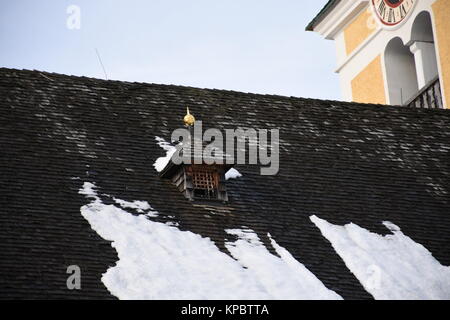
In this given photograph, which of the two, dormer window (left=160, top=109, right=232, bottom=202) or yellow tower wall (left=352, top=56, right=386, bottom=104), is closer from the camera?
dormer window (left=160, top=109, right=232, bottom=202)

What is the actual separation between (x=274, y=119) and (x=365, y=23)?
20.1 ft

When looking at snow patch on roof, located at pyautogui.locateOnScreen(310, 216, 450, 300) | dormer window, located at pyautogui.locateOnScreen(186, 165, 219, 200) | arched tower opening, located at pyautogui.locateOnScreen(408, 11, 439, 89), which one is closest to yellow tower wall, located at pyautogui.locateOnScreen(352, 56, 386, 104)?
arched tower opening, located at pyautogui.locateOnScreen(408, 11, 439, 89)

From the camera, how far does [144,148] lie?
22.3 metres

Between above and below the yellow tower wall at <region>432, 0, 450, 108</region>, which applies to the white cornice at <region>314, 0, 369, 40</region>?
above

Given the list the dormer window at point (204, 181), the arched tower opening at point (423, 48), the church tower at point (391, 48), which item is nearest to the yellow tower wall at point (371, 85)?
the church tower at point (391, 48)

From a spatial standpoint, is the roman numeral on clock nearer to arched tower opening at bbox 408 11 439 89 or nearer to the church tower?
the church tower

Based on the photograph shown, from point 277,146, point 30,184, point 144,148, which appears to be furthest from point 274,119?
point 30,184

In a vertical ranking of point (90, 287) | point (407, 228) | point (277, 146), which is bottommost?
Answer: point (90, 287)

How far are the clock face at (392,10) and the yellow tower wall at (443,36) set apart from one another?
2.48ft

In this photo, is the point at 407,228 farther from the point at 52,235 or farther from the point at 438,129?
the point at 52,235

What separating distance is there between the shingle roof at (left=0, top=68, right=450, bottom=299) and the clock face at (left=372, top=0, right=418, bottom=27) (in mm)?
3492

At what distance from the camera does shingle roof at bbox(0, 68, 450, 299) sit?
19.7 m

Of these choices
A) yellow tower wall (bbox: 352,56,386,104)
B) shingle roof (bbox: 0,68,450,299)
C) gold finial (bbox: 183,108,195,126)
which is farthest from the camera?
yellow tower wall (bbox: 352,56,386,104)

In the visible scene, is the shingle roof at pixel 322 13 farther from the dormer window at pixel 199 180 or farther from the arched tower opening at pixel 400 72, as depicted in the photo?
the dormer window at pixel 199 180
